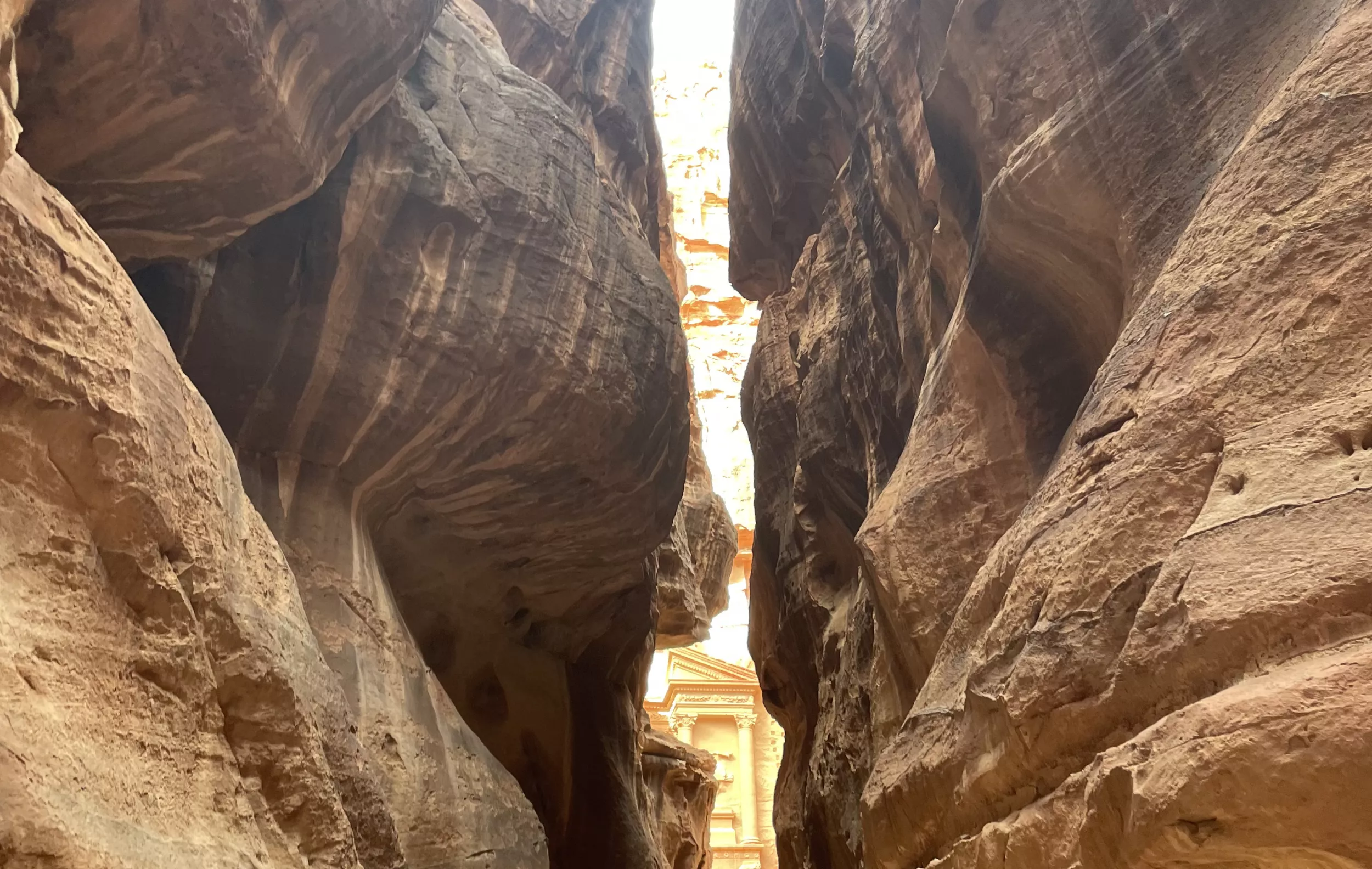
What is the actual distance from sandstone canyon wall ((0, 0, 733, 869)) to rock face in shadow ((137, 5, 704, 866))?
2 cm

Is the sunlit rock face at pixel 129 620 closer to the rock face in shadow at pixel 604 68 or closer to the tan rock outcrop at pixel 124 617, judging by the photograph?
the tan rock outcrop at pixel 124 617

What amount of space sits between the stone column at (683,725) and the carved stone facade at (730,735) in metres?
0.01

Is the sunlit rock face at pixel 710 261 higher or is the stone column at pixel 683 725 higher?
the sunlit rock face at pixel 710 261

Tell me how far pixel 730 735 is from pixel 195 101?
1987 cm

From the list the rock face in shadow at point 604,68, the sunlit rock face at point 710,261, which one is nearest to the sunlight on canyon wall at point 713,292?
the sunlit rock face at point 710,261

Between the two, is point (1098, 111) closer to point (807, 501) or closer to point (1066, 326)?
point (1066, 326)

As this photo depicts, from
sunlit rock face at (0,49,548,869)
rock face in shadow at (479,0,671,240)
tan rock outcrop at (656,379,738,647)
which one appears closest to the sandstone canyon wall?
sunlit rock face at (0,49,548,869)

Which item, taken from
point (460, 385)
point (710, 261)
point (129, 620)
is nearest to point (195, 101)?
point (460, 385)

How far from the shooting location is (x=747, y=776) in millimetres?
22219

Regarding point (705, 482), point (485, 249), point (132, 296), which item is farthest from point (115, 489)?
point (705, 482)

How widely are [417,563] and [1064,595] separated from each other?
542 cm

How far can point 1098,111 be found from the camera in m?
4.36

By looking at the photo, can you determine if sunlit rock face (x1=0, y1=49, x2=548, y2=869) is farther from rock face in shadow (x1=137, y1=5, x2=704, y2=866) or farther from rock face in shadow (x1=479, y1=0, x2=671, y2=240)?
rock face in shadow (x1=479, y1=0, x2=671, y2=240)

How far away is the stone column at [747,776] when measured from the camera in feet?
71.3
